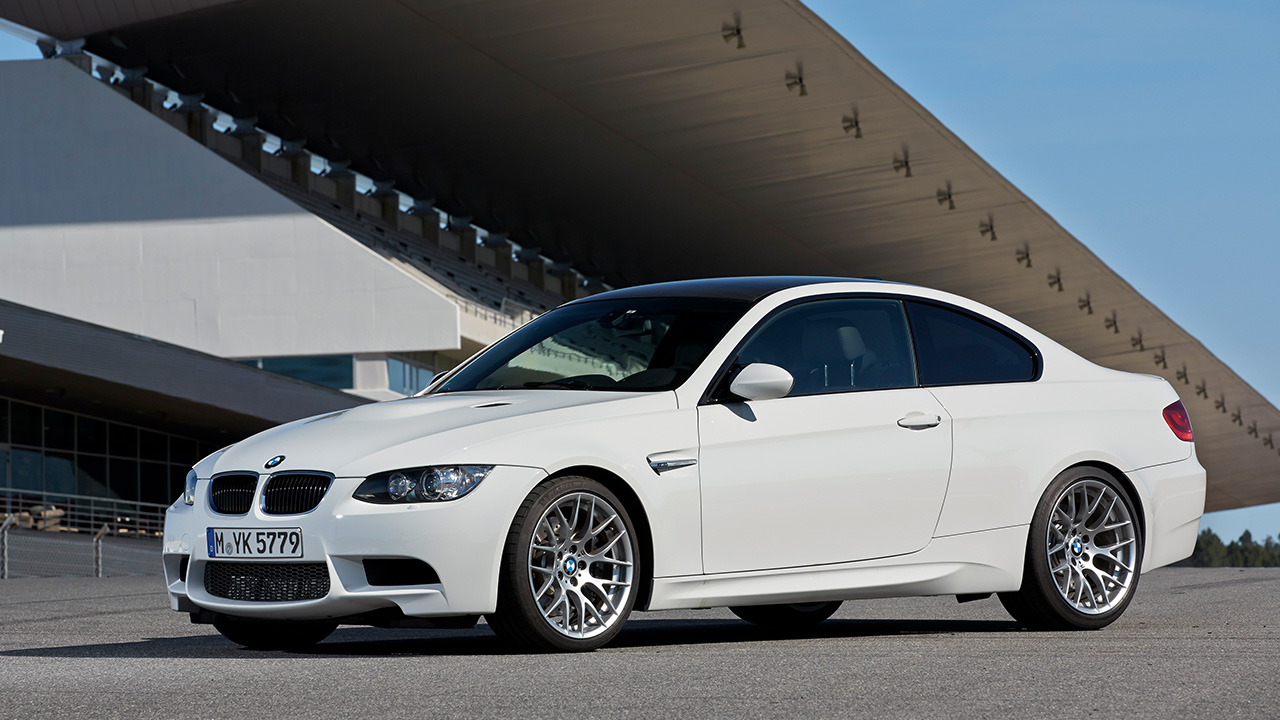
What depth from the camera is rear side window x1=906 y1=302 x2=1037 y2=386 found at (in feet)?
25.2

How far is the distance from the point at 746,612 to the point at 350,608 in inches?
109

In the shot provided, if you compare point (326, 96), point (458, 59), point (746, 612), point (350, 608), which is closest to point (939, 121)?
point (458, 59)

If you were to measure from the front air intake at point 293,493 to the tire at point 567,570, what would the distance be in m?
0.75

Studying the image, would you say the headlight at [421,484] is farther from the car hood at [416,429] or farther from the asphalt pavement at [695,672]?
the asphalt pavement at [695,672]

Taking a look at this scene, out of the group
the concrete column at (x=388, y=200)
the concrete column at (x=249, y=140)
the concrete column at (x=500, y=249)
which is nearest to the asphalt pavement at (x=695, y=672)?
the concrete column at (x=249, y=140)

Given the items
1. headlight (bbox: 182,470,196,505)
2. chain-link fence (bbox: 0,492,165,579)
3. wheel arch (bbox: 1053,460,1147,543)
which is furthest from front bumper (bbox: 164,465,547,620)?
chain-link fence (bbox: 0,492,165,579)

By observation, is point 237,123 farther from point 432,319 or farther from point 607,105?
point 607,105

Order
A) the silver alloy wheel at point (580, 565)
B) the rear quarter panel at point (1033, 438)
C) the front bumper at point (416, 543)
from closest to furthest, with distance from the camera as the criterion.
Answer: the front bumper at point (416, 543) < the silver alloy wheel at point (580, 565) < the rear quarter panel at point (1033, 438)

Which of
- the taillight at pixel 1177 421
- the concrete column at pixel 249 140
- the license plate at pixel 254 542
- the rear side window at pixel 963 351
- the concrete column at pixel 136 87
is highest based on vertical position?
the concrete column at pixel 136 87

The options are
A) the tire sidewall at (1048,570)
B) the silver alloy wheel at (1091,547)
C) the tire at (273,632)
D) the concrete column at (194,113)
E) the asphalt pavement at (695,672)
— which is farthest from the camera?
the concrete column at (194,113)

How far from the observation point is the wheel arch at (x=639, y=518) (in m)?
6.55

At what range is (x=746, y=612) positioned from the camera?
8.47 metres

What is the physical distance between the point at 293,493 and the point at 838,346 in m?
2.54

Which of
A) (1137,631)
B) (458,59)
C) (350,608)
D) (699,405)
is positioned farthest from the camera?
(458,59)
